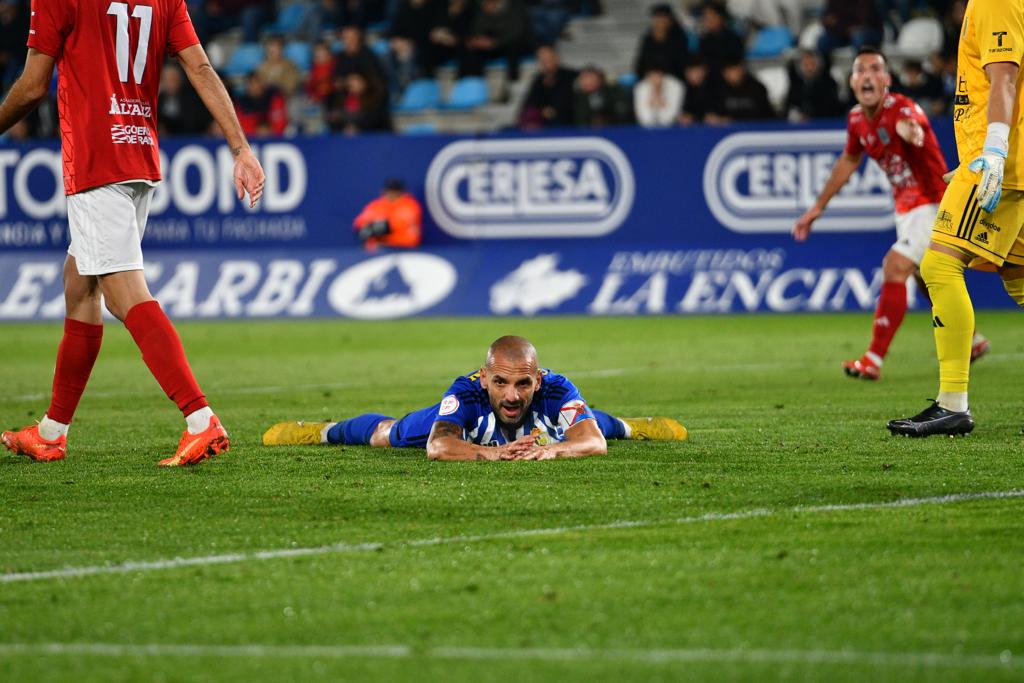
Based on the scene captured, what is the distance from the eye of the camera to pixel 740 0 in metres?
22.5

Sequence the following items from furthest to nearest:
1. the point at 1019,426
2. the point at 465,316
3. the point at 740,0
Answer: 1. the point at 740,0
2. the point at 465,316
3. the point at 1019,426

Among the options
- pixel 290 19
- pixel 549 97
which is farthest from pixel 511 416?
pixel 290 19

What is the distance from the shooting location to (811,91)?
61.9ft

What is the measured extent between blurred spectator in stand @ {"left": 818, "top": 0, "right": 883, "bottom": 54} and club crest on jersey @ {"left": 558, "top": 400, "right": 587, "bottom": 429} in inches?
566

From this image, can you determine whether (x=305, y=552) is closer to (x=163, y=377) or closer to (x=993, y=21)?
(x=163, y=377)

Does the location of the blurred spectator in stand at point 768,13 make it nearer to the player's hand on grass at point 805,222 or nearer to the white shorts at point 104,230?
the player's hand on grass at point 805,222

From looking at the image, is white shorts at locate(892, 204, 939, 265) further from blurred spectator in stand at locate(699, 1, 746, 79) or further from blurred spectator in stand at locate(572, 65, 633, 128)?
blurred spectator in stand at locate(572, 65, 633, 128)

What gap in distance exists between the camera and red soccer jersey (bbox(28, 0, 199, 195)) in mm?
6930

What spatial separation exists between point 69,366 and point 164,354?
2.33 ft

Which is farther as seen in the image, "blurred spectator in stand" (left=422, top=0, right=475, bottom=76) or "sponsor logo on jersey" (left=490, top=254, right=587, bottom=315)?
"blurred spectator in stand" (left=422, top=0, right=475, bottom=76)

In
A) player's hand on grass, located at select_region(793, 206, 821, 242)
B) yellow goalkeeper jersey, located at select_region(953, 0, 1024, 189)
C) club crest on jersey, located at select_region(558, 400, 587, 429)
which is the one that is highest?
yellow goalkeeper jersey, located at select_region(953, 0, 1024, 189)

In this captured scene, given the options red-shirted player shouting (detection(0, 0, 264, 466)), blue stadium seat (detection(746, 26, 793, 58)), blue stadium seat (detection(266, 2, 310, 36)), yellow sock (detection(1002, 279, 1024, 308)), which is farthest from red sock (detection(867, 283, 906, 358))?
blue stadium seat (detection(266, 2, 310, 36))

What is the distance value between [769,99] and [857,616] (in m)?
15.9

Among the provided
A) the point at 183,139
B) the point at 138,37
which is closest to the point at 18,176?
the point at 183,139
